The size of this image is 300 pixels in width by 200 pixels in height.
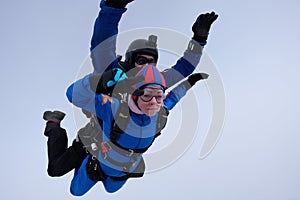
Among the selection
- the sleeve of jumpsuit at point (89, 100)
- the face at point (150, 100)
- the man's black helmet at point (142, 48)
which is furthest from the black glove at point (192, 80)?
the sleeve of jumpsuit at point (89, 100)

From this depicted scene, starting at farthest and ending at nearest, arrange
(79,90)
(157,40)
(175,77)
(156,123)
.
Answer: (175,77), (157,40), (156,123), (79,90)

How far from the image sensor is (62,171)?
354 cm

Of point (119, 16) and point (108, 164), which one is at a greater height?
point (119, 16)

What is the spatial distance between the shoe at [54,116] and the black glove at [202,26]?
202cm

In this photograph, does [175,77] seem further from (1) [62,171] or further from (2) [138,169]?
(1) [62,171]

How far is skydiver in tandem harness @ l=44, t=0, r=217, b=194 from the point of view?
2396mm

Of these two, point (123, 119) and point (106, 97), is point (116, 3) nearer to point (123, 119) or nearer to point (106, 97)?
point (106, 97)

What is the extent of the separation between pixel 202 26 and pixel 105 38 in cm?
152

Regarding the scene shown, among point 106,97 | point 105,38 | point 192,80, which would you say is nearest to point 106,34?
point 105,38

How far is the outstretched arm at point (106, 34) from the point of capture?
236 cm

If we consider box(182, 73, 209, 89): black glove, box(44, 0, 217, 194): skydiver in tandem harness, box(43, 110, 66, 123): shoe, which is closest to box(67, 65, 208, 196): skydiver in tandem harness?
box(44, 0, 217, 194): skydiver in tandem harness

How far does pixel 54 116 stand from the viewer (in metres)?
3.96

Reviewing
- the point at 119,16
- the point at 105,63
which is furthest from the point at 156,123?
the point at 119,16

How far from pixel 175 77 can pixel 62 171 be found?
5.80 feet
